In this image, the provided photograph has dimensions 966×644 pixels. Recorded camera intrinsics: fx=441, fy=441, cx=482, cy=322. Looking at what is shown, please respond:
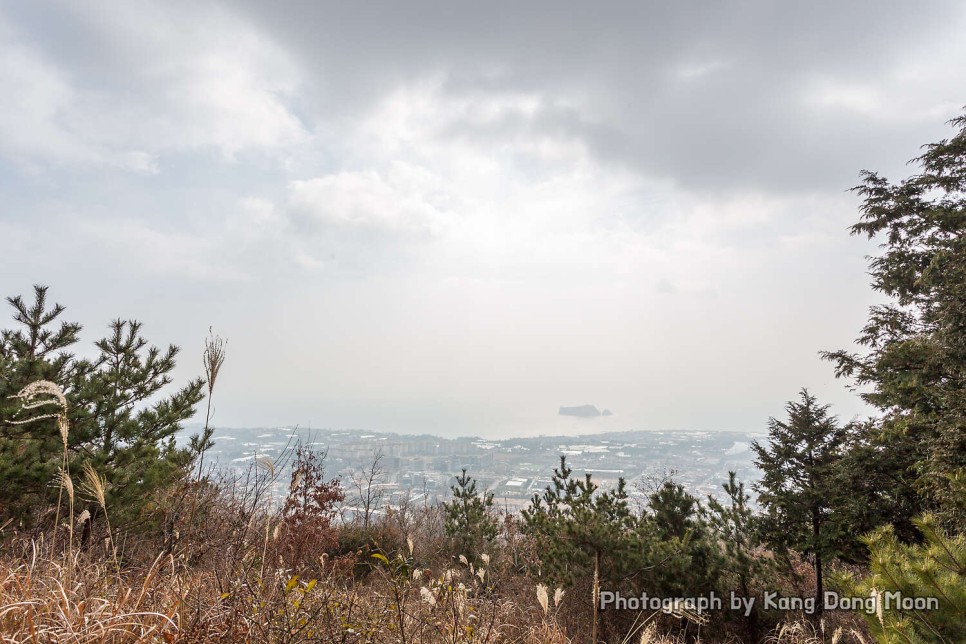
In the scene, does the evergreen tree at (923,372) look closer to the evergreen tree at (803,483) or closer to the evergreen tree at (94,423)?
the evergreen tree at (803,483)

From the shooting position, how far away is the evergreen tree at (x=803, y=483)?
918cm

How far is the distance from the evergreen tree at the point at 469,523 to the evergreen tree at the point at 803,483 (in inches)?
270

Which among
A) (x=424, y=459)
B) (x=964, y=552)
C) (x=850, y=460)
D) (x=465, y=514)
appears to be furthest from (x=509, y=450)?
(x=964, y=552)

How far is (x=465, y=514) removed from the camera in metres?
12.6

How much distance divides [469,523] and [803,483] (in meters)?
8.24

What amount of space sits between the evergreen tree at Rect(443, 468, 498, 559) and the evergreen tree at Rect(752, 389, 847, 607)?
22.5ft

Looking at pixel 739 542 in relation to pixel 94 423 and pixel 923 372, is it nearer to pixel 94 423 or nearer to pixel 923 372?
pixel 923 372

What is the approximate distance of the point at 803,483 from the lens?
9.73m

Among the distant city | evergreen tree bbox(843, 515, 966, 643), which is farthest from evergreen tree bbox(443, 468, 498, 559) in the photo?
evergreen tree bbox(843, 515, 966, 643)

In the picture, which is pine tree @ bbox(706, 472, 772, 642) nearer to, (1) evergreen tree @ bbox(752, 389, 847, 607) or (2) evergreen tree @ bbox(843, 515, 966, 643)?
(1) evergreen tree @ bbox(752, 389, 847, 607)

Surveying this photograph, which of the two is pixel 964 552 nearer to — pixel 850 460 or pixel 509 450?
pixel 850 460

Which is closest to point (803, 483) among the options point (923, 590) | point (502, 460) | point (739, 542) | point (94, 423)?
point (739, 542)

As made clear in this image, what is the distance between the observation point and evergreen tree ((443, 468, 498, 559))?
12367 mm

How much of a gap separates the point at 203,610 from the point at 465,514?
414 inches
